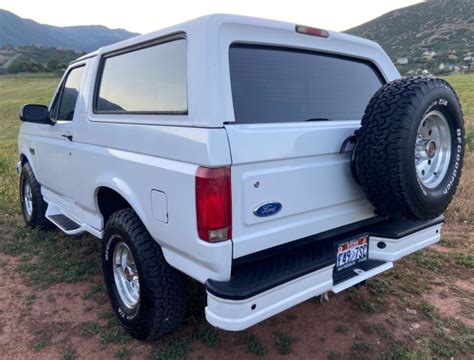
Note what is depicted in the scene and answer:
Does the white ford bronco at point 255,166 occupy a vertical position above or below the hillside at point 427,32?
below

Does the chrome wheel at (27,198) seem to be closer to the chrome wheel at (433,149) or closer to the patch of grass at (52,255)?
the patch of grass at (52,255)

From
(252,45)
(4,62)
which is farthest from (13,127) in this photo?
(4,62)

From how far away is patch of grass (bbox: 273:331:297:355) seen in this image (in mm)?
2959

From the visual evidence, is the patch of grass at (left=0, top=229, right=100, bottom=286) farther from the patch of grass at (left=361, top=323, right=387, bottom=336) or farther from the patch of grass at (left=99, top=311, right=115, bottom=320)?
the patch of grass at (left=361, top=323, right=387, bottom=336)

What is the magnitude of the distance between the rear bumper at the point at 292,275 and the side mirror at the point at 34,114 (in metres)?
2.71

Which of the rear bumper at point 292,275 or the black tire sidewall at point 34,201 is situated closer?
the rear bumper at point 292,275

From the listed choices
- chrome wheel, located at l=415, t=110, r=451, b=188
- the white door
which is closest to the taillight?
chrome wheel, located at l=415, t=110, r=451, b=188

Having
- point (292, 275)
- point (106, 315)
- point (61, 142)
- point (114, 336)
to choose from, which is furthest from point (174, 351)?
point (61, 142)

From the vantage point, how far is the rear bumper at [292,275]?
219 cm

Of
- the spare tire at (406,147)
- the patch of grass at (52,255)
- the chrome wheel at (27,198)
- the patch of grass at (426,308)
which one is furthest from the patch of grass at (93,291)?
the patch of grass at (426,308)

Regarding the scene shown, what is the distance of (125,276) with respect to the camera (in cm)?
322

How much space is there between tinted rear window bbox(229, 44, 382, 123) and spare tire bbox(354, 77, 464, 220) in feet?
1.54

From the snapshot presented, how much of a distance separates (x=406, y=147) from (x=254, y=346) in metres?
1.69

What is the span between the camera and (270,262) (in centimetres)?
248
